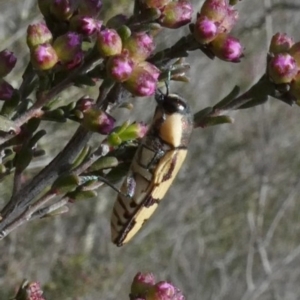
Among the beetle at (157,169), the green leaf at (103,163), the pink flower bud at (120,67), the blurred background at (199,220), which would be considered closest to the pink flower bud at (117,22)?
the pink flower bud at (120,67)

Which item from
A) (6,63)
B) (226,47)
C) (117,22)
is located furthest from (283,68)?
(6,63)

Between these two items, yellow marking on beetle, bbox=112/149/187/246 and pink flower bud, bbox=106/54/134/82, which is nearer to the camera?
pink flower bud, bbox=106/54/134/82

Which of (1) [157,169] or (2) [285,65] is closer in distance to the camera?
(2) [285,65]

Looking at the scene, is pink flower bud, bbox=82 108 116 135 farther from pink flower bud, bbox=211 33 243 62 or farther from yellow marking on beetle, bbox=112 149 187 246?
yellow marking on beetle, bbox=112 149 187 246

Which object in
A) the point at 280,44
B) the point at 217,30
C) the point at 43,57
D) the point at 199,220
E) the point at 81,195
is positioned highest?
the point at 43,57

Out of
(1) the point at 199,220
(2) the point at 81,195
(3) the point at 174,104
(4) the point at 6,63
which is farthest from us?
(1) the point at 199,220

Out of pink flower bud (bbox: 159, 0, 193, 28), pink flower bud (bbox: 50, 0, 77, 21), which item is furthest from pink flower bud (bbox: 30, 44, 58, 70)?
pink flower bud (bbox: 159, 0, 193, 28)

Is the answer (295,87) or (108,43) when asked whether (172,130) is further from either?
(108,43)
